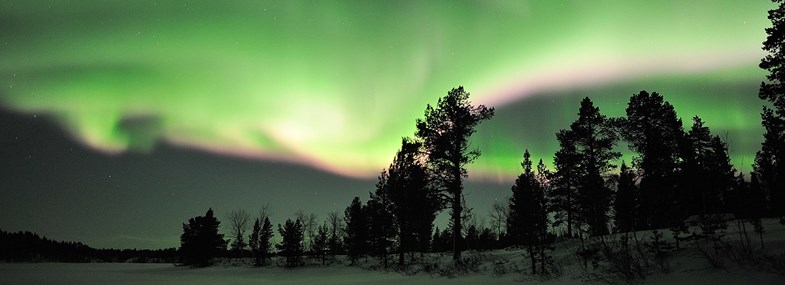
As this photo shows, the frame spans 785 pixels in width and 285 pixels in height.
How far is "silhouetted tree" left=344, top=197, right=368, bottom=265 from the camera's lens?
46853 mm

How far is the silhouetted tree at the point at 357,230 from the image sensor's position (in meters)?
46.9

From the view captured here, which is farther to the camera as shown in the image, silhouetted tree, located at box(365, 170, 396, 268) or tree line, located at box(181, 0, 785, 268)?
silhouetted tree, located at box(365, 170, 396, 268)

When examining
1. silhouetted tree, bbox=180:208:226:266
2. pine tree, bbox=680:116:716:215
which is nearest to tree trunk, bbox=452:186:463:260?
pine tree, bbox=680:116:716:215

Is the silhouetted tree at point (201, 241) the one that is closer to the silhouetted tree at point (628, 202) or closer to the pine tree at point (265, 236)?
the pine tree at point (265, 236)

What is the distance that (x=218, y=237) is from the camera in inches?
2623

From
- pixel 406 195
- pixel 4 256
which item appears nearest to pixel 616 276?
pixel 406 195

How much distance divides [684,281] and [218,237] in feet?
231

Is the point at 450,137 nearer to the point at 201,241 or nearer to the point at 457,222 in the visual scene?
the point at 457,222

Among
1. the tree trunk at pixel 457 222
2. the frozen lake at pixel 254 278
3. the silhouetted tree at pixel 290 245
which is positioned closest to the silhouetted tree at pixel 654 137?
the tree trunk at pixel 457 222

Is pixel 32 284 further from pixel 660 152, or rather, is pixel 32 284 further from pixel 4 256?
pixel 4 256

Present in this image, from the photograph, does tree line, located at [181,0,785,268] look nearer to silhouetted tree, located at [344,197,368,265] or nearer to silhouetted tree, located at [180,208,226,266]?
silhouetted tree, located at [344,197,368,265]

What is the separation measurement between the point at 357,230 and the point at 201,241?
3181cm

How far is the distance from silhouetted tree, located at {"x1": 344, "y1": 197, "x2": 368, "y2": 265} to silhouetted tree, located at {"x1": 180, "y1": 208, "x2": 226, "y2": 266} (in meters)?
26.5

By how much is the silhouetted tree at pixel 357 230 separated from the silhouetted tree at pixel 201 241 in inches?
1045
